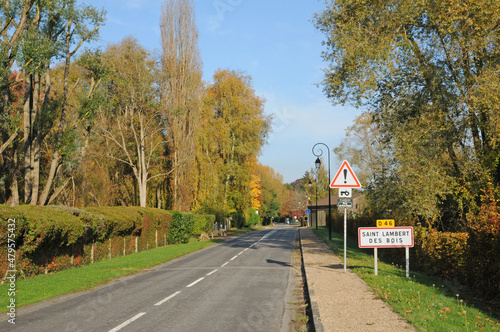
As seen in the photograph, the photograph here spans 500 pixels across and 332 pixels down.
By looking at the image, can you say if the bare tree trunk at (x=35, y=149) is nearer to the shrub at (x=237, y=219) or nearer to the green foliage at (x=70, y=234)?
the green foliage at (x=70, y=234)

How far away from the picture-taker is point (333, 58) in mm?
18953

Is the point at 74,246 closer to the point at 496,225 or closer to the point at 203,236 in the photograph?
the point at 496,225

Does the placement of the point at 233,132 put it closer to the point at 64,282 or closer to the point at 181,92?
the point at 181,92

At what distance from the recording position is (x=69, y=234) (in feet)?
51.9

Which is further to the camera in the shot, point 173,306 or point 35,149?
point 35,149

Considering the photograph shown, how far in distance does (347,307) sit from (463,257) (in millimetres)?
5451

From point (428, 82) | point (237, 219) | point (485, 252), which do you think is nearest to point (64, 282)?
point (485, 252)

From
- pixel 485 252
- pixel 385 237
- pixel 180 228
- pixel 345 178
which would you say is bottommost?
pixel 180 228

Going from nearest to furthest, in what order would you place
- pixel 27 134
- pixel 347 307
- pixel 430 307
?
pixel 430 307
pixel 347 307
pixel 27 134

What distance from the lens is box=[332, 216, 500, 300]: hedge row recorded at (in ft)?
32.5

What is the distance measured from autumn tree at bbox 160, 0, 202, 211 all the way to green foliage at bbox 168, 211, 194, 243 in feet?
11.2

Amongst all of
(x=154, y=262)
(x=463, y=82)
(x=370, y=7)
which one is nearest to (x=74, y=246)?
(x=154, y=262)

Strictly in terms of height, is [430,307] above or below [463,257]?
below

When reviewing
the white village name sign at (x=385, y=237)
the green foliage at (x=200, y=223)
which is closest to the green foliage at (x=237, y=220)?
the green foliage at (x=200, y=223)
